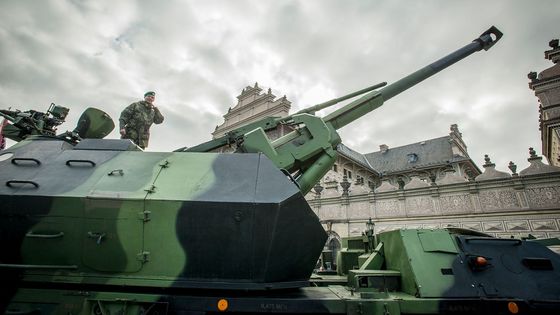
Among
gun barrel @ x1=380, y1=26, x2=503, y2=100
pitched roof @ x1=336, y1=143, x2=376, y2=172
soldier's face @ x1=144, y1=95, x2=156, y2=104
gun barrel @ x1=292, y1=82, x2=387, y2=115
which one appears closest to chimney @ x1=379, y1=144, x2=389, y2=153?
pitched roof @ x1=336, y1=143, x2=376, y2=172

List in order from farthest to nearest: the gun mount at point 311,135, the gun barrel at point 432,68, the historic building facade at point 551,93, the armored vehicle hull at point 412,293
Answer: the historic building facade at point 551,93, the gun barrel at point 432,68, the gun mount at point 311,135, the armored vehicle hull at point 412,293

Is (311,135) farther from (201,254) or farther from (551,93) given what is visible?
(551,93)

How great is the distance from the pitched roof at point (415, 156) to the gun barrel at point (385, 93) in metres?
28.7

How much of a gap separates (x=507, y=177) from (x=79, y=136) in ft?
49.3

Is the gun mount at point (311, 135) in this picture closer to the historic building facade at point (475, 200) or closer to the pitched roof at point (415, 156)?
the historic building facade at point (475, 200)

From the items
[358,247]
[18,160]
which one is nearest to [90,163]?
[18,160]

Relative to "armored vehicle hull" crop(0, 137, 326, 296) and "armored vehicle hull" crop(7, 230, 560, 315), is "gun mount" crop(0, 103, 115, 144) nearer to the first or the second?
"armored vehicle hull" crop(0, 137, 326, 296)

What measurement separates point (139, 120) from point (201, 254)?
3.24 m

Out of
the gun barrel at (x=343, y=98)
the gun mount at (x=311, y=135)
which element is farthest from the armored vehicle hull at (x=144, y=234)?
the gun barrel at (x=343, y=98)

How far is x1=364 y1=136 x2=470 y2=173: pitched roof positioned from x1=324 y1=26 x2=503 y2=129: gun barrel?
28670mm

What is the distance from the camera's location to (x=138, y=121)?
5.16 metres

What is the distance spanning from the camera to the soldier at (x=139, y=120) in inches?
199

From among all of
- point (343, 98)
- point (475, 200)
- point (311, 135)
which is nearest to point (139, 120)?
point (311, 135)

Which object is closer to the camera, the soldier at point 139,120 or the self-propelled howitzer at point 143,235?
the self-propelled howitzer at point 143,235
